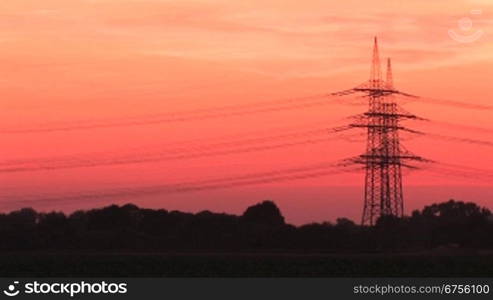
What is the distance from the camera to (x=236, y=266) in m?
98.6

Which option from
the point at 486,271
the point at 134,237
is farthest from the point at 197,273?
the point at 134,237

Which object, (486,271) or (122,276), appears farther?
(486,271)

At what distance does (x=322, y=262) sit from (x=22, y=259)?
72.3 feet

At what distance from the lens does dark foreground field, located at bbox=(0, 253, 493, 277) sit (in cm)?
9156

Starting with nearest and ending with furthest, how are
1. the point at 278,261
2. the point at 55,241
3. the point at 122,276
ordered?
1. the point at 122,276
2. the point at 278,261
3. the point at 55,241

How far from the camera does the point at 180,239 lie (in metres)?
148

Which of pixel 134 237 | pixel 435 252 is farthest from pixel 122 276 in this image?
pixel 134 237

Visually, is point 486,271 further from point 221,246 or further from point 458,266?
point 221,246

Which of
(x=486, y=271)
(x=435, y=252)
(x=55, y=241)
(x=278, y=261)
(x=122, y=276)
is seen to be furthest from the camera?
(x=55, y=241)

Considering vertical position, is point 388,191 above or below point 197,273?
above

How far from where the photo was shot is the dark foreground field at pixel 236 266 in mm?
91562

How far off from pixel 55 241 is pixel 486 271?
5691cm

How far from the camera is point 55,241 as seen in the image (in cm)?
14112

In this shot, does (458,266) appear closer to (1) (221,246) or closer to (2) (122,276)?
(2) (122,276)
